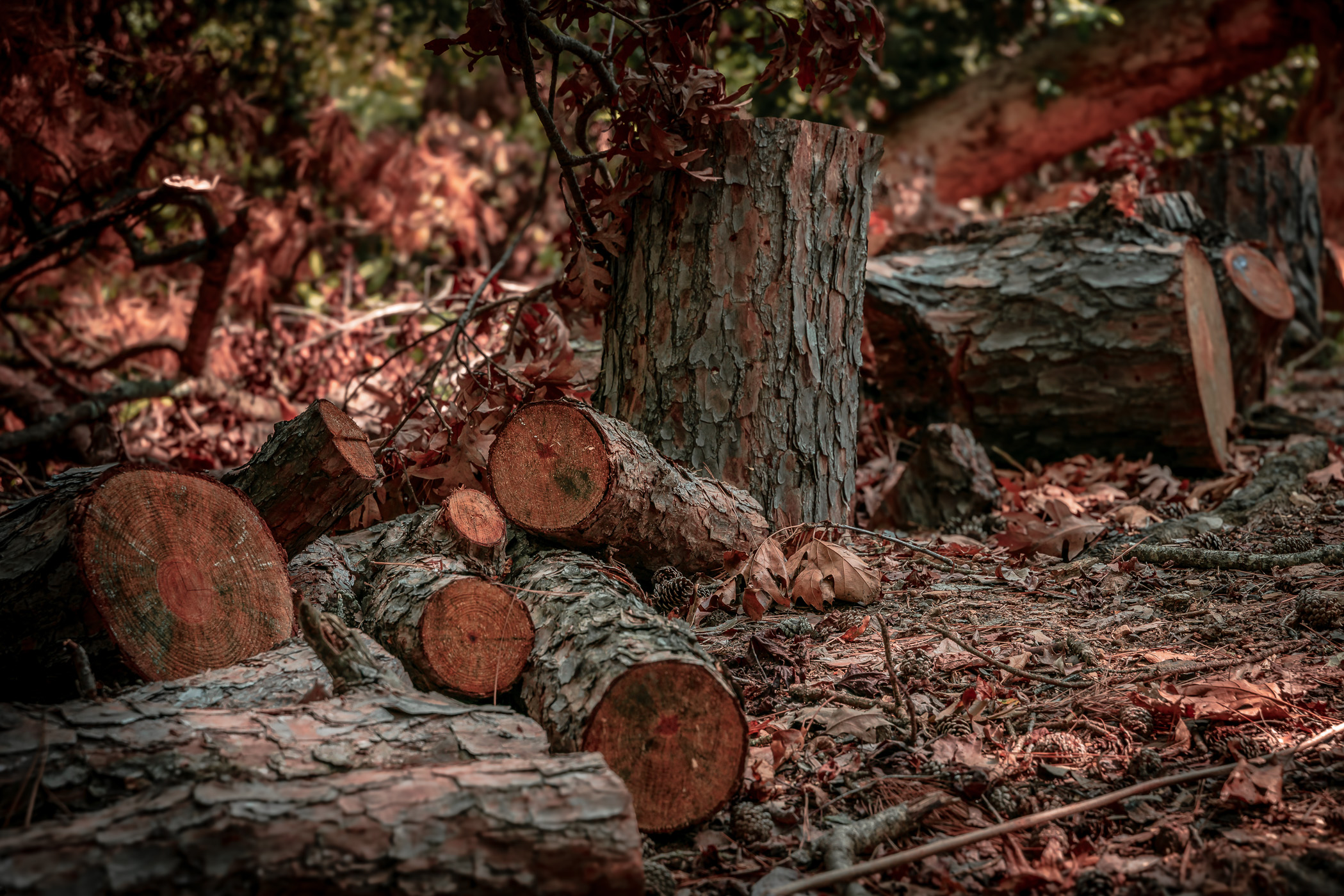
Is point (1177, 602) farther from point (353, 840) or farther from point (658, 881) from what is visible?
point (353, 840)

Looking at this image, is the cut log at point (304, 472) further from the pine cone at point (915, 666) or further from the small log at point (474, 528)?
the pine cone at point (915, 666)

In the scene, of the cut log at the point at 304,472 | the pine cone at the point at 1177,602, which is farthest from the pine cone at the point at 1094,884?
the cut log at the point at 304,472

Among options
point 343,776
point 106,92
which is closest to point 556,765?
point 343,776

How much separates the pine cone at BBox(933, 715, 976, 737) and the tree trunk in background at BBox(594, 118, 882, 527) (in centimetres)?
125

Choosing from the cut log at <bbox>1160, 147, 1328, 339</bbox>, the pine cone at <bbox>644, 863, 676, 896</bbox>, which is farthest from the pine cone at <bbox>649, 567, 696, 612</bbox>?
the cut log at <bbox>1160, 147, 1328, 339</bbox>

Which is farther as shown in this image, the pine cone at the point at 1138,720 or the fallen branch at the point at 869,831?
the pine cone at the point at 1138,720

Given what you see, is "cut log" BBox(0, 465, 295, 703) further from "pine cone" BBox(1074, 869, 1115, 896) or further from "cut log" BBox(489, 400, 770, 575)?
"pine cone" BBox(1074, 869, 1115, 896)

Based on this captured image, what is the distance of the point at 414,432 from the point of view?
11.8 ft

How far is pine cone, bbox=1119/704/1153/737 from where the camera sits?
6.59ft

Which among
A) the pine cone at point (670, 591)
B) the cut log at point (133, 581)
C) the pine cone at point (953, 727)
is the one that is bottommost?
the pine cone at point (953, 727)

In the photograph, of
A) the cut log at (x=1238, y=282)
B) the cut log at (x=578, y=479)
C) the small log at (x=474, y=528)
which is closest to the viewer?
the small log at (x=474, y=528)

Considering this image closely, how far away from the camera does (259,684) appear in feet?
6.43

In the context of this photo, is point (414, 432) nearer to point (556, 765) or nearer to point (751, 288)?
point (751, 288)

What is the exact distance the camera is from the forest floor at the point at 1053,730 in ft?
5.25
